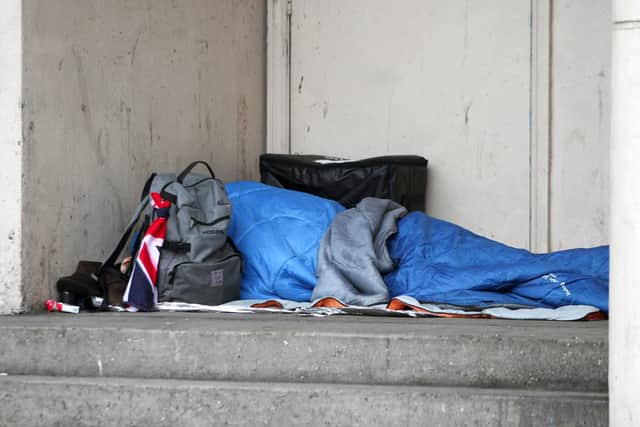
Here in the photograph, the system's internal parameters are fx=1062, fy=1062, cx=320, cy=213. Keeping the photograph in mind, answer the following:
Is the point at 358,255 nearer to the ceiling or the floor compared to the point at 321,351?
nearer to the ceiling

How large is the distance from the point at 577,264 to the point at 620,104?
1707 millimetres

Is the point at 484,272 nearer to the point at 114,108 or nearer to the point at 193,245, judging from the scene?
the point at 193,245

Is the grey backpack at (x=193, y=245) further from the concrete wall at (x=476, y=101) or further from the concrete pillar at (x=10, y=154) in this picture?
the concrete wall at (x=476, y=101)

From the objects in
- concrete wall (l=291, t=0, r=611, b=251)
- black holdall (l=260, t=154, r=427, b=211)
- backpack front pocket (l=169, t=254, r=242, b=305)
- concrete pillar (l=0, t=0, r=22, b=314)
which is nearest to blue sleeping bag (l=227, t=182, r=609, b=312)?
backpack front pocket (l=169, t=254, r=242, b=305)

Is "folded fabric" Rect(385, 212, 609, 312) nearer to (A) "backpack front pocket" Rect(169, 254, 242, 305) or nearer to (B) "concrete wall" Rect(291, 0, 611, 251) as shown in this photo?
(A) "backpack front pocket" Rect(169, 254, 242, 305)

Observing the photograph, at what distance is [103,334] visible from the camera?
2.90 m

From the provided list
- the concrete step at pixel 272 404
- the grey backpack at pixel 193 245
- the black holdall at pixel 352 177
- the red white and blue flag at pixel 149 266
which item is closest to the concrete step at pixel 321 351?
the concrete step at pixel 272 404

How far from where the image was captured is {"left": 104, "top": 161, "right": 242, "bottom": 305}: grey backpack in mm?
3549

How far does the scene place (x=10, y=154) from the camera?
3283mm

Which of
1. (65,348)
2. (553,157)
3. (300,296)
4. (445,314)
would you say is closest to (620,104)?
(445,314)

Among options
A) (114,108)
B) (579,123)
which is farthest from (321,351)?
(579,123)

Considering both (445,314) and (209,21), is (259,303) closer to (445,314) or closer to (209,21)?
(445,314)

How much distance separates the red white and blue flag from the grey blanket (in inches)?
21.5

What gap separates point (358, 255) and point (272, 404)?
45.2 inches
